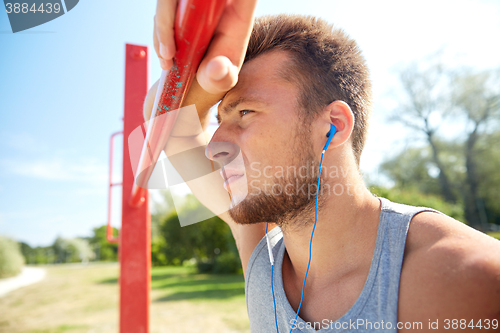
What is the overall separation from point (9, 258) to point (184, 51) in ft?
85.0

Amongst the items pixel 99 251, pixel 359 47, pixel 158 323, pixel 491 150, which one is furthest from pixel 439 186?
pixel 99 251

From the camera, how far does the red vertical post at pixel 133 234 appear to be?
188 cm

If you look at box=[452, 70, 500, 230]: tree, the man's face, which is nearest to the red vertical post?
the man's face

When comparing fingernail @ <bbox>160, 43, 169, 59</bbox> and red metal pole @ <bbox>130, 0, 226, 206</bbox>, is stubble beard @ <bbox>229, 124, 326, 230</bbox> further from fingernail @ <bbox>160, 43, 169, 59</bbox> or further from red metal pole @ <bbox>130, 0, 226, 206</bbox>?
fingernail @ <bbox>160, 43, 169, 59</bbox>

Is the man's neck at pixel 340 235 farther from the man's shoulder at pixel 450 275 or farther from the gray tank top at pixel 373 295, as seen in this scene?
the man's shoulder at pixel 450 275

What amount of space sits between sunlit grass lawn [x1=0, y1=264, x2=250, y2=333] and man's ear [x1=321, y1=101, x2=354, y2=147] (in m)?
6.62

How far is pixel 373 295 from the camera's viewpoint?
95 centimetres

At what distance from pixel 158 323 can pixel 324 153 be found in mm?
8452

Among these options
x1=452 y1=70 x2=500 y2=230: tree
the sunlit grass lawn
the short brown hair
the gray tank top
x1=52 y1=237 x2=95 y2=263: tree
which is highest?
x1=452 y1=70 x2=500 y2=230: tree

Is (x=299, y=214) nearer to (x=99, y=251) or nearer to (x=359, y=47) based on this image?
(x=359, y=47)

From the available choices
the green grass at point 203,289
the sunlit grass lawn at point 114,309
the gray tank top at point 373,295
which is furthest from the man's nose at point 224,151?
the green grass at point 203,289

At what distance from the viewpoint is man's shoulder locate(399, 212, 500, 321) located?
76cm

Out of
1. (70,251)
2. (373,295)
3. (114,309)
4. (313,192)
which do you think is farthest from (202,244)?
(70,251)

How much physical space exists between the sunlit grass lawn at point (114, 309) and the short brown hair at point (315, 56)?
6.68 metres
